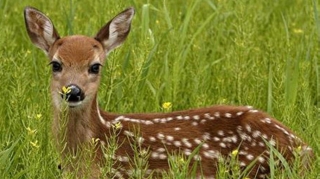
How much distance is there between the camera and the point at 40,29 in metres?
7.67

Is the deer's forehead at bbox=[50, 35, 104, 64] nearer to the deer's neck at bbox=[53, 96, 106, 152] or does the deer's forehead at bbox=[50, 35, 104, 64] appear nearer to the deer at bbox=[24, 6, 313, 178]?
the deer at bbox=[24, 6, 313, 178]

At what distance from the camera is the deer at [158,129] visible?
7.21 m

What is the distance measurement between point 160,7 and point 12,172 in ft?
9.98

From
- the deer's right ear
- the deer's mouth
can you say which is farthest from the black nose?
the deer's right ear

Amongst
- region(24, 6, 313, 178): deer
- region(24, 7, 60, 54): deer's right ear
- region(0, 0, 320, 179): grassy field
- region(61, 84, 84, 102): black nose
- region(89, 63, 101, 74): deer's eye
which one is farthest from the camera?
region(24, 7, 60, 54): deer's right ear

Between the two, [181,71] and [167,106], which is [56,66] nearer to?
[167,106]

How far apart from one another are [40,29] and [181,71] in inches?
46.8

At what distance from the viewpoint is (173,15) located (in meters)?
10.2

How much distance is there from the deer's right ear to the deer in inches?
4.6

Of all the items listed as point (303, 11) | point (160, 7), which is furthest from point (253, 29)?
point (303, 11)

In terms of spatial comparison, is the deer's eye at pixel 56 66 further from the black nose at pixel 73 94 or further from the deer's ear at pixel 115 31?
the deer's ear at pixel 115 31

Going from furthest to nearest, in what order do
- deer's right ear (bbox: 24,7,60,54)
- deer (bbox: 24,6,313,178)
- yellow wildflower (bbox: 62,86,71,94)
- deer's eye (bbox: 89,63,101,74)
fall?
deer's right ear (bbox: 24,7,60,54) < deer's eye (bbox: 89,63,101,74) < deer (bbox: 24,6,313,178) < yellow wildflower (bbox: 62,86,71,94)

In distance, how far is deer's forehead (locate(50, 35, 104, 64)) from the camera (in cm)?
726

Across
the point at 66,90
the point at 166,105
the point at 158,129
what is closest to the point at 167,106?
the point at 166,105
